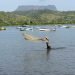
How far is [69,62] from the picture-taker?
1996 inches

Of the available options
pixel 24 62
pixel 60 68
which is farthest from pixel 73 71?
pixel 24 62

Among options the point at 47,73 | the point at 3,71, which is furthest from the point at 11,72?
the point at 47,73

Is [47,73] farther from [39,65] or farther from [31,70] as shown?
[39,65]

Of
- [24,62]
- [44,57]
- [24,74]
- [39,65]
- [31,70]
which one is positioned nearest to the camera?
[24,74]

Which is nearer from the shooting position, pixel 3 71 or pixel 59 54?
pixel 3 71

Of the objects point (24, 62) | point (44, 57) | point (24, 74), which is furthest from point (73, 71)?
point (44, 57)

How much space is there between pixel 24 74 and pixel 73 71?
20.2ft

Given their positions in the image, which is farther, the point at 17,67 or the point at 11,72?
the point at 17,67

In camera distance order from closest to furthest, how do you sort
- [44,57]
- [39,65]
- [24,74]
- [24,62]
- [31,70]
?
[24,74]
[31,70]
[39,65]
[24,62]
[44,57]

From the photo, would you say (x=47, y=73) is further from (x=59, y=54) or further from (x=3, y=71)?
(x=59, y=54)

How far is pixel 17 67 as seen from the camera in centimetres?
4675

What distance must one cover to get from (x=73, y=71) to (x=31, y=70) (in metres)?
5.44

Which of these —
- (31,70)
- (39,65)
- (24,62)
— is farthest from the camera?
(24,62)

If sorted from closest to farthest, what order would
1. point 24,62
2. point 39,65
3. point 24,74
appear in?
point 24,74 → point 39,65 → point 24,62
